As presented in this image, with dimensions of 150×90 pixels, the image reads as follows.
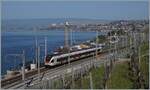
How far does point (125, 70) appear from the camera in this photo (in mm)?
8148

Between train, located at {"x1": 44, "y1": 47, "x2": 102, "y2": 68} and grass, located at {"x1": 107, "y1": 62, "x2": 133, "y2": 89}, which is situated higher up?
train, located at {"x1": 44, "y1": 47, "x2": 102, "y2": 68}

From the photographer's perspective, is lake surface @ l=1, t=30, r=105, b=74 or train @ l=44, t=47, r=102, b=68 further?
lake surface @ l=1, t=30, r=105, b=74

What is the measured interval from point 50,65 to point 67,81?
3028 mm

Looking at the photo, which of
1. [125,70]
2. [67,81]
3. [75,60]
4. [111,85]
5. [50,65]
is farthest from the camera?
[75,60]

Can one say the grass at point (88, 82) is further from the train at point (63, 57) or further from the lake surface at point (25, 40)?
the lake surface at point (25, 40)

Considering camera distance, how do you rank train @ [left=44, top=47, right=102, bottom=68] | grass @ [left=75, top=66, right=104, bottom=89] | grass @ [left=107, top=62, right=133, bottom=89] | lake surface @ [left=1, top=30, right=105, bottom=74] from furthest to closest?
1. lake surface @ [left=1, top=30, right=105, bottom=74]
2. train @ [left=44, top=47, right=102, bottom=68]
3. grass @ [left=107, top=62, right=133, bottom=89]
4. grass @ [left=75, top=66, right=104, bottom=89]

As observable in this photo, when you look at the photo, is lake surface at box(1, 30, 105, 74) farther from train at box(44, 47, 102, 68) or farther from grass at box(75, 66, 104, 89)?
grass at box(75, 66, 104, 89)

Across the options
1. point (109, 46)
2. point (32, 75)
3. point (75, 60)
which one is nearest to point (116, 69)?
point (32, 75)

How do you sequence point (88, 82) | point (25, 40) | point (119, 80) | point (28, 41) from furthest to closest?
point (25, 40) < point (28, 41) < point (119, 80) < point (88, 82)

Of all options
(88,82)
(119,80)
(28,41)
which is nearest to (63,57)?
(119,80)

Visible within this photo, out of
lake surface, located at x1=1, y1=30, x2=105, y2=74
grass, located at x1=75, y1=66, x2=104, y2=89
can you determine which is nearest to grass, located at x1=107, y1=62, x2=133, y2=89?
grass, located at x1=75, y1=66, x2=104, y2=89

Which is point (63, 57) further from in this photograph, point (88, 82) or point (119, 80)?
point (88, 82)

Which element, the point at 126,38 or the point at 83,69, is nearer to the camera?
the point at 83,69

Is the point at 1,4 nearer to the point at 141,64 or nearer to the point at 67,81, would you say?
the point at 67,81
